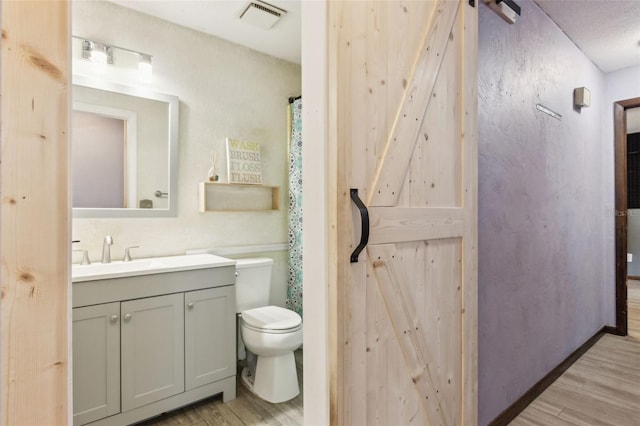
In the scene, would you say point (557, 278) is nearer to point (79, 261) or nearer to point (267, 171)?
point (267, 171)

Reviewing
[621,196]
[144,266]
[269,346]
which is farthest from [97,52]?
[621,196]

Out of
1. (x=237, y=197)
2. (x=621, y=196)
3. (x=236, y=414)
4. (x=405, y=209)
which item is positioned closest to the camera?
(x=405, y=209)

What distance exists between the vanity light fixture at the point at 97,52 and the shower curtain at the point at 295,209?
4.45 feet

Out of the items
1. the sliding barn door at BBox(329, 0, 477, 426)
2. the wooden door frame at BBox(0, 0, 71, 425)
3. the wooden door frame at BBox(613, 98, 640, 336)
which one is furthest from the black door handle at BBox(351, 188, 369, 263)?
the wooden door frame at BBox(613, 98, 640, 336)

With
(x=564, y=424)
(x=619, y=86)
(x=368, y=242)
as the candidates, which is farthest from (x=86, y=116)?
(x=619, y=86)

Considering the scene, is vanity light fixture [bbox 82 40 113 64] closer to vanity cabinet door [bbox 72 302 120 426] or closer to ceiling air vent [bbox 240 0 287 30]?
ceiling air vent [bbox 240 0 287 30]

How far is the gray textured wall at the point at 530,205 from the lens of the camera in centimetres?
178

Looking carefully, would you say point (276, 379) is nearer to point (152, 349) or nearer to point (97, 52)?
point (152, 349)

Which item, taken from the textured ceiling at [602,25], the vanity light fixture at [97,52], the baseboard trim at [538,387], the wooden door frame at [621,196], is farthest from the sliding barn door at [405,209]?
the wooden door frame at [621,196]

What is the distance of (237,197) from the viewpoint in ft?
9.10

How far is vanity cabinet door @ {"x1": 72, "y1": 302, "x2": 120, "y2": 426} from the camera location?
5.47 ft

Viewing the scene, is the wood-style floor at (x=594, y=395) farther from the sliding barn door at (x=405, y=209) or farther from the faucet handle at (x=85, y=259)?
the faucet handle at (x=85, y=259)

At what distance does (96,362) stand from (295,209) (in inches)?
67.0

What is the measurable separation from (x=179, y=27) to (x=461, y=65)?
6.63 ft
